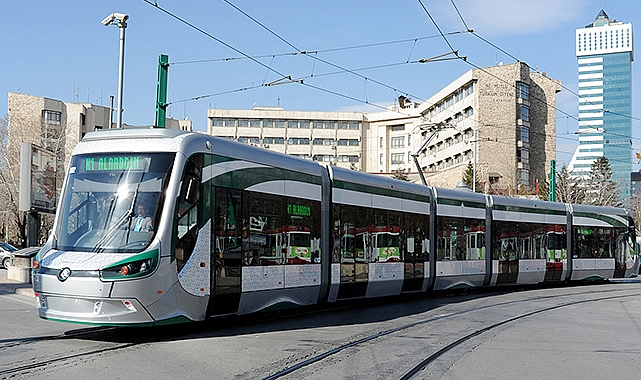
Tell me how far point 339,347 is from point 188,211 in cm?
298

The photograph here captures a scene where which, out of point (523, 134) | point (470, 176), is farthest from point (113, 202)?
point (523, 134)

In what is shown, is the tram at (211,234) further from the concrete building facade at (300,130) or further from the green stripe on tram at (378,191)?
the concrete building facade at (300,130)

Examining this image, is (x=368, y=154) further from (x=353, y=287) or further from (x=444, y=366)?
(x=444, y=366)

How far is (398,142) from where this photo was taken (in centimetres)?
10888

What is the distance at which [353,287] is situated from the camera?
1686 centimetres

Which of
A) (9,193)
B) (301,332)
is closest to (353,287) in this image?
(301,332)

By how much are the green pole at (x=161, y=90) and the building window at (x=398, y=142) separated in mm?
87488

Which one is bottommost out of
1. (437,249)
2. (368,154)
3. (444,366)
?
(444,366)

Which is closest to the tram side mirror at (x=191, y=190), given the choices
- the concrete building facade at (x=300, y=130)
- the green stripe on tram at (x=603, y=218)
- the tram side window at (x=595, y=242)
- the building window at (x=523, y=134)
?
the tram side window at (x=595, y=242)

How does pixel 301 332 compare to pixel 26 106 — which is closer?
pixel 301 332

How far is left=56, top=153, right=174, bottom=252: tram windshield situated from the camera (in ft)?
36.0

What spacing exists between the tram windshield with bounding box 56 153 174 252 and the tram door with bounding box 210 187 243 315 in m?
1.25

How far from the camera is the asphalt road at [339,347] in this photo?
29.5 feet

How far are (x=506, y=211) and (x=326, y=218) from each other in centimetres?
1099
